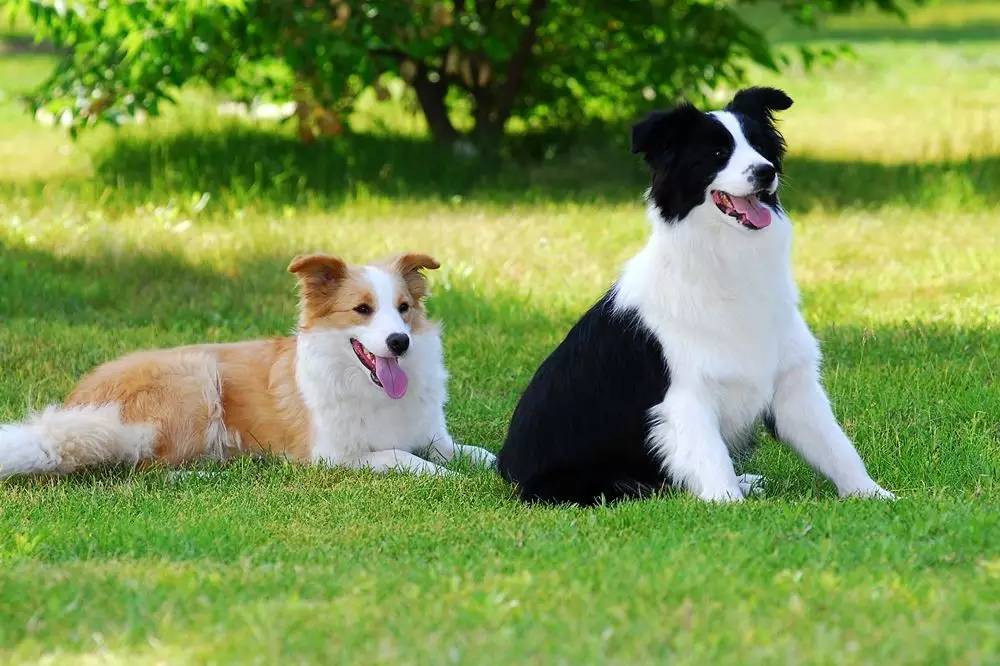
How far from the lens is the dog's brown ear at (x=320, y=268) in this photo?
6.08 meters

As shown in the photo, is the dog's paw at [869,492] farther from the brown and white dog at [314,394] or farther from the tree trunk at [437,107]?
the tree trunk at [437,107]

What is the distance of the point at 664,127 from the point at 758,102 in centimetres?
46

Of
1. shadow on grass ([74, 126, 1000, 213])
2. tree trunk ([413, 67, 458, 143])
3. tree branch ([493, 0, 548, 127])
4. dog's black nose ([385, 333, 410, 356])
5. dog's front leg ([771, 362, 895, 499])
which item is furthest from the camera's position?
tree trunk ([413, 67, 458, 143])

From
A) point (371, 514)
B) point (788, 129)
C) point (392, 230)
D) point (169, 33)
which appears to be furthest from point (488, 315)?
point (788, 129)

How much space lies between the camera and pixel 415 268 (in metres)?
6.32

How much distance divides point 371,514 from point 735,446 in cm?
138

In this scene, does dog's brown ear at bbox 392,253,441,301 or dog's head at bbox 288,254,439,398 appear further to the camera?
dog's brown ear at bbox 392,253,441,301

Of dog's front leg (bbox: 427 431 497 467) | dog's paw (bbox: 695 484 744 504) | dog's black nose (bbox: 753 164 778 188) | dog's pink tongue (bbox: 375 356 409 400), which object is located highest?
dog's black nose (bbox: 753 164 778 188)

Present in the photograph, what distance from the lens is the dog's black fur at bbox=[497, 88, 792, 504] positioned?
16.9ft

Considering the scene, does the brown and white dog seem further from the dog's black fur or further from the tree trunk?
the tree trunk

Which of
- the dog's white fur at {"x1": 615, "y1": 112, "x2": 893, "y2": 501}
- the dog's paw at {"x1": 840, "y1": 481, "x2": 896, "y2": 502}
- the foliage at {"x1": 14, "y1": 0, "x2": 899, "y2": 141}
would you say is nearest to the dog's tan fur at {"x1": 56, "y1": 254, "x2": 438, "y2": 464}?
the dog's white fur at {"x1": 615, "y1": 112, "x2": 893, "y2": 501}

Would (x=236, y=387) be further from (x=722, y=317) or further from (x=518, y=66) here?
(x=518, y=66)

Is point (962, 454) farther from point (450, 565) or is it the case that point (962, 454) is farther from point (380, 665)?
point (380, 665)

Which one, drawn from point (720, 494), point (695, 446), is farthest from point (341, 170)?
point (720, 494)
